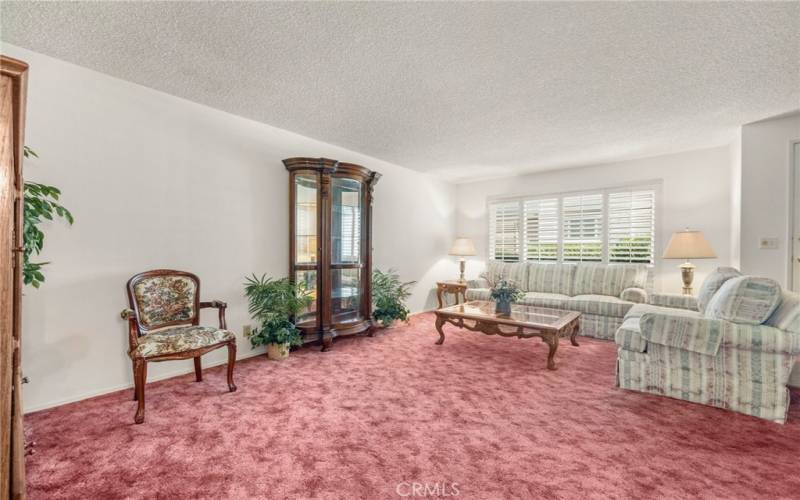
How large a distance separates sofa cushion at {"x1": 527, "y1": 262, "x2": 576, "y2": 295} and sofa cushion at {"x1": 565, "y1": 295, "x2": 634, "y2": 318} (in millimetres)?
439

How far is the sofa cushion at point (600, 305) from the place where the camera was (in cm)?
402

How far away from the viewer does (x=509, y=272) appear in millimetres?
5398

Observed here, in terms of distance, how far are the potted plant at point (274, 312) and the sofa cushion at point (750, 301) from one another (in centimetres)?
348

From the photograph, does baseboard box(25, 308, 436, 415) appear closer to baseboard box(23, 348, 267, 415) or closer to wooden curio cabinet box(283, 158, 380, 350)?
baseboard box(23, 348, 267, 415)

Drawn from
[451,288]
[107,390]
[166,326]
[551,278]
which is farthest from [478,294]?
[107,390]

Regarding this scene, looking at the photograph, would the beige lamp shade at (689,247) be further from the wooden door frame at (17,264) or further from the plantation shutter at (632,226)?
the wooden door frame at (17,264)

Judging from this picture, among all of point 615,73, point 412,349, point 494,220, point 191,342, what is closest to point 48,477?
point 191,342

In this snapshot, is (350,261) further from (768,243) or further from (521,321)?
(768,243)

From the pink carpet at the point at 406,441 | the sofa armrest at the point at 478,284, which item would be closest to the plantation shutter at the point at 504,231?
the sofa armrest at the point at 478,284

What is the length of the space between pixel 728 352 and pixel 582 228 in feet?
10.2

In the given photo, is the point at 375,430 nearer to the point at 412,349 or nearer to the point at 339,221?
the point at 412,349

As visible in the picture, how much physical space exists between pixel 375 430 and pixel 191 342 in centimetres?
142

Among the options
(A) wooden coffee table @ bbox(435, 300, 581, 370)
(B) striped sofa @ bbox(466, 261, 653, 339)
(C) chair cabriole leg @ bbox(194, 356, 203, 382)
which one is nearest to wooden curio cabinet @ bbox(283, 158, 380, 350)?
(C) chair cabriole leg @ bbox(194, 356, 203, 382)

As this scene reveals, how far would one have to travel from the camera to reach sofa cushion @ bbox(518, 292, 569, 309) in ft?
14.3
